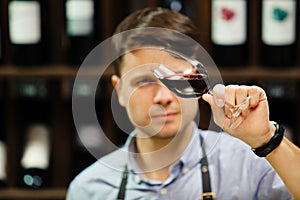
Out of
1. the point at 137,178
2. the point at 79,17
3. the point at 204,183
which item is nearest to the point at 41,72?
the point at 79,17

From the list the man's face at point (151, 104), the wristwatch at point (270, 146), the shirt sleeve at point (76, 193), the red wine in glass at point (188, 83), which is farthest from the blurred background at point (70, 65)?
the red wine in glass at point (188, 83)

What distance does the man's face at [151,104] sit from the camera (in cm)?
141

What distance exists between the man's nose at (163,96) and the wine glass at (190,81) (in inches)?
11.3

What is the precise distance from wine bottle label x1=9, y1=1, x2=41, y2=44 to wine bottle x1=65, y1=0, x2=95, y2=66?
0.29ft

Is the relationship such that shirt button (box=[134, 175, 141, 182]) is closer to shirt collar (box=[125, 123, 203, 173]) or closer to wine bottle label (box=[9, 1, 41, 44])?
shirt collar (box=[125, 123, 203, 173])

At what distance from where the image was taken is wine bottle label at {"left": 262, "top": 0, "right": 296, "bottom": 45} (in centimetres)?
200

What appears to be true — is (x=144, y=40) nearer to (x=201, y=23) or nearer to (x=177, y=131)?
(x=177, y=131)

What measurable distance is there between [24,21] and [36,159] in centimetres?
41

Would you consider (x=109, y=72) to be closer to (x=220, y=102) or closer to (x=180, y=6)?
(x=180, y=6)

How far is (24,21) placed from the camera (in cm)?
206

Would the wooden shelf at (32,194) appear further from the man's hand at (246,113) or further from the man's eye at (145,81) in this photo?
the man's hand at (246,113)

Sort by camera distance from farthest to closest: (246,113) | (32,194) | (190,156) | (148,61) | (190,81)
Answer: (32,194) → (190,156) → (148,61) → (246,113) → (190,81)

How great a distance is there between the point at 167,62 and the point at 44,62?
104cm

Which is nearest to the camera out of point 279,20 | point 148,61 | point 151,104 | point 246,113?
point 246,113
